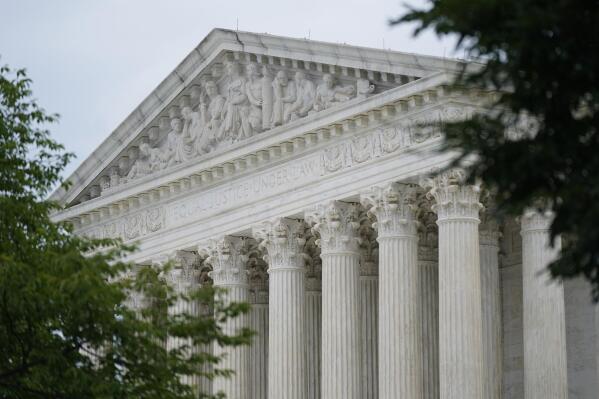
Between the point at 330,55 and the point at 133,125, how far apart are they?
42.0 feet

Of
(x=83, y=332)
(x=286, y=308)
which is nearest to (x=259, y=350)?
(x=286, y=308)

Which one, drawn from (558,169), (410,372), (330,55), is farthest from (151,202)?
(558,169)

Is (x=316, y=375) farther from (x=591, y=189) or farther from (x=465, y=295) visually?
(x=591, y=189)

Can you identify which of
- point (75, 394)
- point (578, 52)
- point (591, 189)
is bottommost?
point (75, 394)

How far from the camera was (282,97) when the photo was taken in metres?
59.8

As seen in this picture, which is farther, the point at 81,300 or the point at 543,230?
the point at 543,230

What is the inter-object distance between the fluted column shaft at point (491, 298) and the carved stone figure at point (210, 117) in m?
11.8

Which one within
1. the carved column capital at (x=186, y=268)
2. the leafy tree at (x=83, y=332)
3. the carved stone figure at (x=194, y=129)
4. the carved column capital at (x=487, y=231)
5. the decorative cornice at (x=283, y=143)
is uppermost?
the carved stone figure at (x=194, y=129)

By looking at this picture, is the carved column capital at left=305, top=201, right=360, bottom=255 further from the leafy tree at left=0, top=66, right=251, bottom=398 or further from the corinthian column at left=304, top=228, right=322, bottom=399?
the leafy tree at left=0, top=66, right=251, bottom=398

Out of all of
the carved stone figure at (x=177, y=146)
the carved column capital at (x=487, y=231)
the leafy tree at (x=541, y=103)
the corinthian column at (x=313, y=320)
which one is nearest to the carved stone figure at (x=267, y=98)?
the carved stone figure at (x=177, y=146)

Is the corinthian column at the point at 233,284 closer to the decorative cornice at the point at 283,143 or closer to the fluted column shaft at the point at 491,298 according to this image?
the decorative cornice at the point at 283,143

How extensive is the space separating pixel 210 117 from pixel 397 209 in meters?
11.6

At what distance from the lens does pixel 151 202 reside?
6644cm

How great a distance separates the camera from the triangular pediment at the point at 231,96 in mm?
55844
